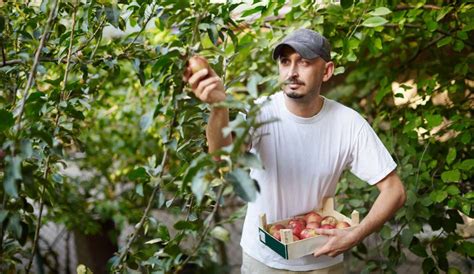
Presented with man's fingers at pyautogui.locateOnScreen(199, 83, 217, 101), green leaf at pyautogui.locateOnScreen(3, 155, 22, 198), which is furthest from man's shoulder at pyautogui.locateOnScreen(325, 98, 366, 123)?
green leaf at pyautogui.locateOnScreen(3, 155, 22, 198)

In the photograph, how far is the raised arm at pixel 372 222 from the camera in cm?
196

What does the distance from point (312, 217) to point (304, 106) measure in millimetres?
361

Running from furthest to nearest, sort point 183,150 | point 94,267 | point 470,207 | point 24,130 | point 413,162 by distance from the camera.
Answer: point 94,267 < point 413,162 < point 470,207 < point 183,150 < point 24,130

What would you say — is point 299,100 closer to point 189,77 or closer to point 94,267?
point 189,77

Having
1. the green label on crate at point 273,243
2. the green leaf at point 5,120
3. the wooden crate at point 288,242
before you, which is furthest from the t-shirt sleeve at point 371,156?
the green leaf at point 5,120

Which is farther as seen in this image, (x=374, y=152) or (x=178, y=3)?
(x=374, y=152)

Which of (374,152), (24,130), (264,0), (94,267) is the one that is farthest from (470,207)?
(94,267)

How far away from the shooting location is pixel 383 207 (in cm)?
206

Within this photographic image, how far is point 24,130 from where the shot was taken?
1388mm

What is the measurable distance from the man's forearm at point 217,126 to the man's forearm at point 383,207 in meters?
0.55

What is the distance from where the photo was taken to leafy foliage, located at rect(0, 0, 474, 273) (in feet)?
5.06

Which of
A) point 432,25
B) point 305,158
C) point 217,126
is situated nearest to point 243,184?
point 217,126

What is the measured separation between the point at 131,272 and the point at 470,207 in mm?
1474

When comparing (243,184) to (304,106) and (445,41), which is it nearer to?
(304,106)
